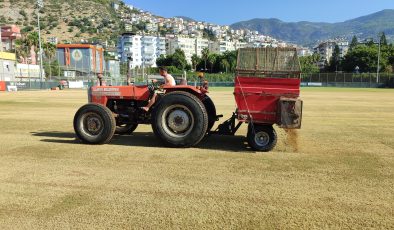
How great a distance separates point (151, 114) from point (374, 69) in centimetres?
10972

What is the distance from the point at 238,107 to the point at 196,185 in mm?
2600

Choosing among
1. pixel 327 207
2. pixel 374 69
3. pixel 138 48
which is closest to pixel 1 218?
pixel 327 207

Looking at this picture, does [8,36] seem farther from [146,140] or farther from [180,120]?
[180,120]

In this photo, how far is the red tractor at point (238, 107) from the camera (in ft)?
24.2

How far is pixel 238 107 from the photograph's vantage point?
759 cm

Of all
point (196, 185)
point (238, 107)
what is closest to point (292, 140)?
point (238, 107)

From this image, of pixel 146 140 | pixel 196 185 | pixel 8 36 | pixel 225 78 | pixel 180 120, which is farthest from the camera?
pixel 8 36

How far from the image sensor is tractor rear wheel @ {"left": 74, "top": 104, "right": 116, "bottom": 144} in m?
8.18

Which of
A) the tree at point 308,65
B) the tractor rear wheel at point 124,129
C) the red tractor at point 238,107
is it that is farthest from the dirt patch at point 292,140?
the tree at point 308,65

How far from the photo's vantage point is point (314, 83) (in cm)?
7900

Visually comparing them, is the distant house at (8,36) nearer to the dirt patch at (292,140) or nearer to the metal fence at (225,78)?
the metal fence at (225,78)

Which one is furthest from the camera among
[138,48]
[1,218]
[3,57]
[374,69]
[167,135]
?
[138,48]

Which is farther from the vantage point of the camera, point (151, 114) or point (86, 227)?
point (151, 114)

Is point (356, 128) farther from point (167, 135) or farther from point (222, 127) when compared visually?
point (167, 135)
